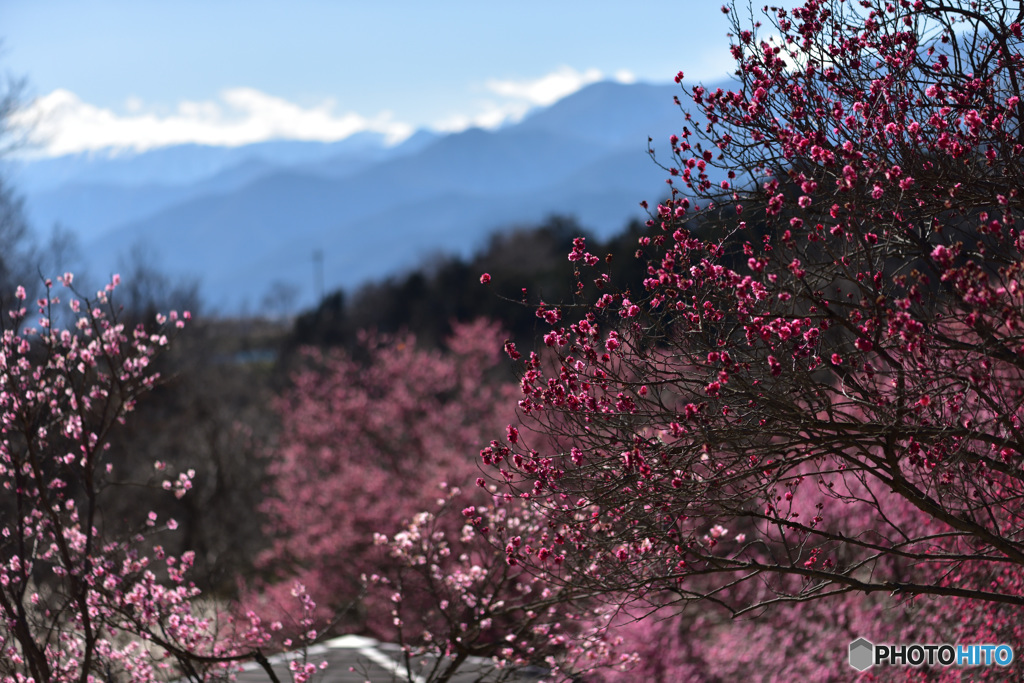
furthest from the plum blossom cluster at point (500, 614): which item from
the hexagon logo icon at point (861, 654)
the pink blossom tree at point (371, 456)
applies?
the pink blossom tree at point (371, 456)

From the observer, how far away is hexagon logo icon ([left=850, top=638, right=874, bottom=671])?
314 inches

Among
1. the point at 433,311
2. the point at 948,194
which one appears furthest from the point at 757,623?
the point at 433,311

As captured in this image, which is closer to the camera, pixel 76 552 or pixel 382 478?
pixel 76 552

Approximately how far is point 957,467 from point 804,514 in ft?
22.4

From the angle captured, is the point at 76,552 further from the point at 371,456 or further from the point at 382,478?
the point at 371,456

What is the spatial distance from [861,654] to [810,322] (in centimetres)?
506

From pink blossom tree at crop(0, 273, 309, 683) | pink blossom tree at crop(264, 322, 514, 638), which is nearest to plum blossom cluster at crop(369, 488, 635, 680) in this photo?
pink blossom tree at crop(0, 273, 309, 683)

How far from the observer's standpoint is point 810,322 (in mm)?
4391

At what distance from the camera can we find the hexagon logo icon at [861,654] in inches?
314

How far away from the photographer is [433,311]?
142ft

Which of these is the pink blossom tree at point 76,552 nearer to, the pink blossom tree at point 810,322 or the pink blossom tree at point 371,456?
the pink blossom tree at point 810,322

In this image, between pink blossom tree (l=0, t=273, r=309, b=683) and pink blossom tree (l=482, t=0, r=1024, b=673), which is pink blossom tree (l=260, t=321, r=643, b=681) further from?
pink blossom tree (l=482, t=0, r=1024, b=673)

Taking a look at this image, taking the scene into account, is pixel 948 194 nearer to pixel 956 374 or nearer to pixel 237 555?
pixel 956 374

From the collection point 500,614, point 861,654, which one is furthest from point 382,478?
point 500,614
